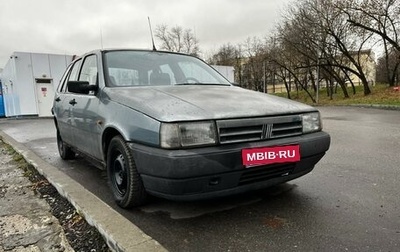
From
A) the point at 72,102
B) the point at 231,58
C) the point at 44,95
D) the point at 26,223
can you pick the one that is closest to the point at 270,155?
the point at 26,223

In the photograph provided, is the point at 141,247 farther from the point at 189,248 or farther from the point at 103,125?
the point at 103,125

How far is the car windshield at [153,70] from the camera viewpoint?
3666mm

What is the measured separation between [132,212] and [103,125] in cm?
91

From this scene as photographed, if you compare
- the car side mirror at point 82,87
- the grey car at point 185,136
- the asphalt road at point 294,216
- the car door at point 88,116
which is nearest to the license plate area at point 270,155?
the grey car at point 185,136

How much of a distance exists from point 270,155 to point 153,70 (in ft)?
6.21

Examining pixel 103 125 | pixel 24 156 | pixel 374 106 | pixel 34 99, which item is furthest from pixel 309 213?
pixel 34 99

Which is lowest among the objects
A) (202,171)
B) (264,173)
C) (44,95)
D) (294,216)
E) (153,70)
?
(294,216)

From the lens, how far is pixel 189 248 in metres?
2.42

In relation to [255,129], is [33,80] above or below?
above

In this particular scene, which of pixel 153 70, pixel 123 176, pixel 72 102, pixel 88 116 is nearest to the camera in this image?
pixel 123 176

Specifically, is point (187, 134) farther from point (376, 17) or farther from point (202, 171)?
point (376, 17)

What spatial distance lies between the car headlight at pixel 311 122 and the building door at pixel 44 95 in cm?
1988

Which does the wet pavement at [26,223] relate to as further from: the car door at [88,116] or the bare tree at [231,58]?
the bare tree at [231,58]

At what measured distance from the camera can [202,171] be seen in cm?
246
